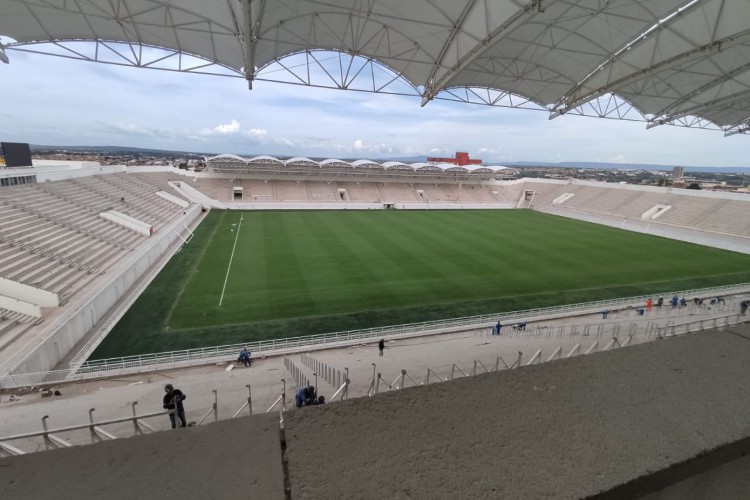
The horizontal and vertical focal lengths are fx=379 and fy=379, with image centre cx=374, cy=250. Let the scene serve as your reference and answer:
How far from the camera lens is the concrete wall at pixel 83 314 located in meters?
10.8

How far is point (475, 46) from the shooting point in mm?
15930

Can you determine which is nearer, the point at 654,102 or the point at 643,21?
the point at 643,21

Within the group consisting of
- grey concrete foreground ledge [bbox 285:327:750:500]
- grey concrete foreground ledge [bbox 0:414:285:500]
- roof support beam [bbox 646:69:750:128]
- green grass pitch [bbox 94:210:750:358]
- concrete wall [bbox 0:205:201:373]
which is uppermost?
roof support beam [bbox 646:69:750:128]

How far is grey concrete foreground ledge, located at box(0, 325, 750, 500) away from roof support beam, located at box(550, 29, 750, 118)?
20455 millimetres

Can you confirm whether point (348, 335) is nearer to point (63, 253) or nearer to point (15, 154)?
point (63, 253)

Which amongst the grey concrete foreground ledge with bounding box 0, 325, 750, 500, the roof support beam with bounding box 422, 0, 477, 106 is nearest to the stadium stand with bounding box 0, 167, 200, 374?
the grey concrete foreground ledge with bounding box 0, 325, 750, 500

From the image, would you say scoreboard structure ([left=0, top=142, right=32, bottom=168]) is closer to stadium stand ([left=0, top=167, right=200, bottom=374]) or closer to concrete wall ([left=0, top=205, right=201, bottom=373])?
stadium stand ([left=0, top=167, right=200, bottom=374])

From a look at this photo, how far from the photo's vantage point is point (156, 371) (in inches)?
442

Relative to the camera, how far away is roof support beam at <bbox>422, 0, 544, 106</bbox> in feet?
42.4

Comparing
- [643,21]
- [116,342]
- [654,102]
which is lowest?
[116,342]

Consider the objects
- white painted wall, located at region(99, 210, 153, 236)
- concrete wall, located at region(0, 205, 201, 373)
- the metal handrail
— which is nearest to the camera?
concrete wall, located at region(0, 205, 201, 373)

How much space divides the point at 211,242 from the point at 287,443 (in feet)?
94.3

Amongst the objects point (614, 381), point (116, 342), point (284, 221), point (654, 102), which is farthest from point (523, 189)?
point (614, 381)

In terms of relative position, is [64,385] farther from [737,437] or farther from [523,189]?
[523,189]
